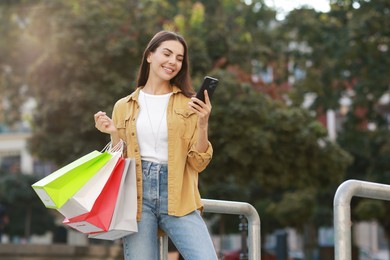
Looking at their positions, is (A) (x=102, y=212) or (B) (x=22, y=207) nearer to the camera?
(A) (x=102, y=212)

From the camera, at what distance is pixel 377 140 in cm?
2680

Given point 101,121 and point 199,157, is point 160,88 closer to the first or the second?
point 101,121

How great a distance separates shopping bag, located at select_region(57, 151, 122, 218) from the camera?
13.7 feet

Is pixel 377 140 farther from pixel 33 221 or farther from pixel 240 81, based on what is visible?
pixel 33 221

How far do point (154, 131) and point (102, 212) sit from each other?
17.1 inches

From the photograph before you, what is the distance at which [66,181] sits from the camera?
166 inches

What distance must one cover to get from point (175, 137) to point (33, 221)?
3184cm

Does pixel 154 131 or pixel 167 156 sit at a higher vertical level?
pixel 154 131

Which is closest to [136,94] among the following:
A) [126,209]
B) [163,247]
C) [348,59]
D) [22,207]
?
[126,209]

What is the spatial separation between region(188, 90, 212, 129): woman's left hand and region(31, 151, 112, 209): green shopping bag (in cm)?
43

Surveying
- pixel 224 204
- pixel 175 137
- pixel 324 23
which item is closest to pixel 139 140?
pixel 175 137

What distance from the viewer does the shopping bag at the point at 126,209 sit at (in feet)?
14.0

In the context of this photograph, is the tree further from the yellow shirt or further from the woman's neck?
the yellow shirt

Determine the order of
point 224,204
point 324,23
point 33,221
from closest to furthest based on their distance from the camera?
1. point 224,204
2. point 324,23
3. point 33,221
